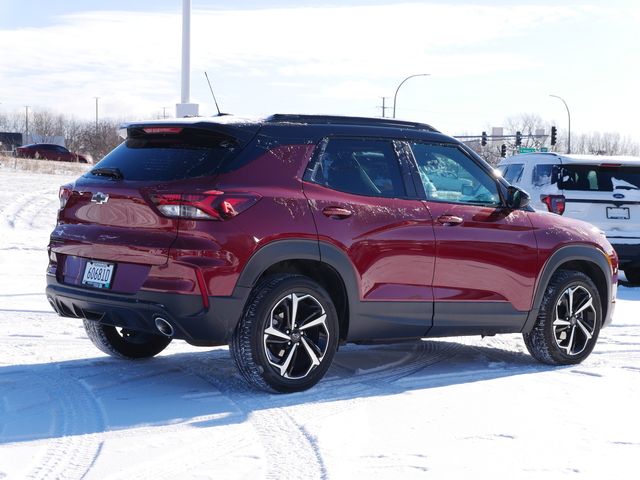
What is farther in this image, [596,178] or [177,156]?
[596,178]

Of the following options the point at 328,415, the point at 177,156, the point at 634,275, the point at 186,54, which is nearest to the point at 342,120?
the point at 177,156

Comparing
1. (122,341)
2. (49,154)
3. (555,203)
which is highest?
(555,203)

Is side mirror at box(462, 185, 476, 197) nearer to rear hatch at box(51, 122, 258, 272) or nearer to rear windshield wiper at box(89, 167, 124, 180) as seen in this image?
rear hatch at box(51, 122, 258, 272)

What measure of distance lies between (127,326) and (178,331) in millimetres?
387

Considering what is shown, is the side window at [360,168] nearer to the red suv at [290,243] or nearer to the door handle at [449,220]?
the red suv at [290,243]

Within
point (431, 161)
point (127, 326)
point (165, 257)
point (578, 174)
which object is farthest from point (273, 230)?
point (578, 174)

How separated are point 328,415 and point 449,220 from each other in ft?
6.04

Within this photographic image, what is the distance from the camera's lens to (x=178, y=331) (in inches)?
241

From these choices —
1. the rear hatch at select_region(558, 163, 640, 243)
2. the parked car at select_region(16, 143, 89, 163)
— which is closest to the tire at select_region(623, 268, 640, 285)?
the rear hatch at select_region(558, 163, 640, 243)

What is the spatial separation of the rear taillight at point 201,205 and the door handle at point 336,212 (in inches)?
24.8

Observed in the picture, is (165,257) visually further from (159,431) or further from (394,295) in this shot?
(394,295)

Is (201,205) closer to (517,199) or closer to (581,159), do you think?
(517,199)

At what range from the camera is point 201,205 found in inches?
239

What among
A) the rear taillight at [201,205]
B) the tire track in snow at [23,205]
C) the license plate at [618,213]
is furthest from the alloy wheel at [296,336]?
the tire track in snow at [23,205]
